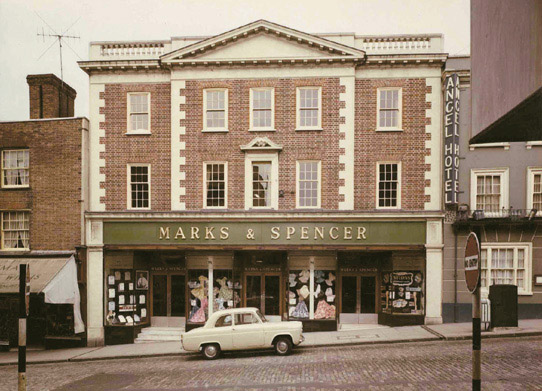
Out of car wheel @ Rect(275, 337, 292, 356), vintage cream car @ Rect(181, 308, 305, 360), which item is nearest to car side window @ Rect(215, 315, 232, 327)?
vintage cream car @ Rect(181, 308, 305, 360)

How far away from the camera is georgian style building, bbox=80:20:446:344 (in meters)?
18.8

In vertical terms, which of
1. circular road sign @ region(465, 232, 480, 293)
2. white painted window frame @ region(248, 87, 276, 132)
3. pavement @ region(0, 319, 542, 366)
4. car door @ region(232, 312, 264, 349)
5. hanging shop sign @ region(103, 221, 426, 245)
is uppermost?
white painted window frame @ region(248, 87, 276, 132)

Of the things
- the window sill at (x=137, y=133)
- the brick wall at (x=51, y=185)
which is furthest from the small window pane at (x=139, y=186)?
the brick wall at (x=51, y=185)

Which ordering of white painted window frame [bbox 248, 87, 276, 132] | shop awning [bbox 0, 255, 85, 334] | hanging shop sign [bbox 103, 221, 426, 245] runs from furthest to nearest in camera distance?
white painted window frame [bbox 248, 87, 276, 132], hanging shop sign [bbox 103, 221, 426, 245], shop awning [bbox 0, 255, 85, 334]

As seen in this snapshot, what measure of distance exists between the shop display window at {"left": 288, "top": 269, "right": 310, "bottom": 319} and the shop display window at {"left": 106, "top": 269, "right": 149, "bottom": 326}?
6.26m

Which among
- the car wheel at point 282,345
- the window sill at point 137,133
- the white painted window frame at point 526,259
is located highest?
the window sill at point 137,133

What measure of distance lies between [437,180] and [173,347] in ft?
40.3

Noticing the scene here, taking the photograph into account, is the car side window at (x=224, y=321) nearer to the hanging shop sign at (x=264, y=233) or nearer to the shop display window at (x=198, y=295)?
the hanging shop sign at (x=264, y=233)

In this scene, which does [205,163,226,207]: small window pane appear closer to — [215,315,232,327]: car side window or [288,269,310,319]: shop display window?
[288,269,310,319]: shop display window

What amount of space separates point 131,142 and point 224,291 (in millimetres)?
7514

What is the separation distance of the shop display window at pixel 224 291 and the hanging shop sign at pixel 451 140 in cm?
940

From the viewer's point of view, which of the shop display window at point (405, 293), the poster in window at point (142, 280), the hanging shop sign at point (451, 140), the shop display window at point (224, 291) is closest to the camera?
the hanging shop sign at point (451, 140)

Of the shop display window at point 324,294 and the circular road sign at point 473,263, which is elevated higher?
the circular road sign at point 473,263

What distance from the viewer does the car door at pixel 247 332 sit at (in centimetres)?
1451
